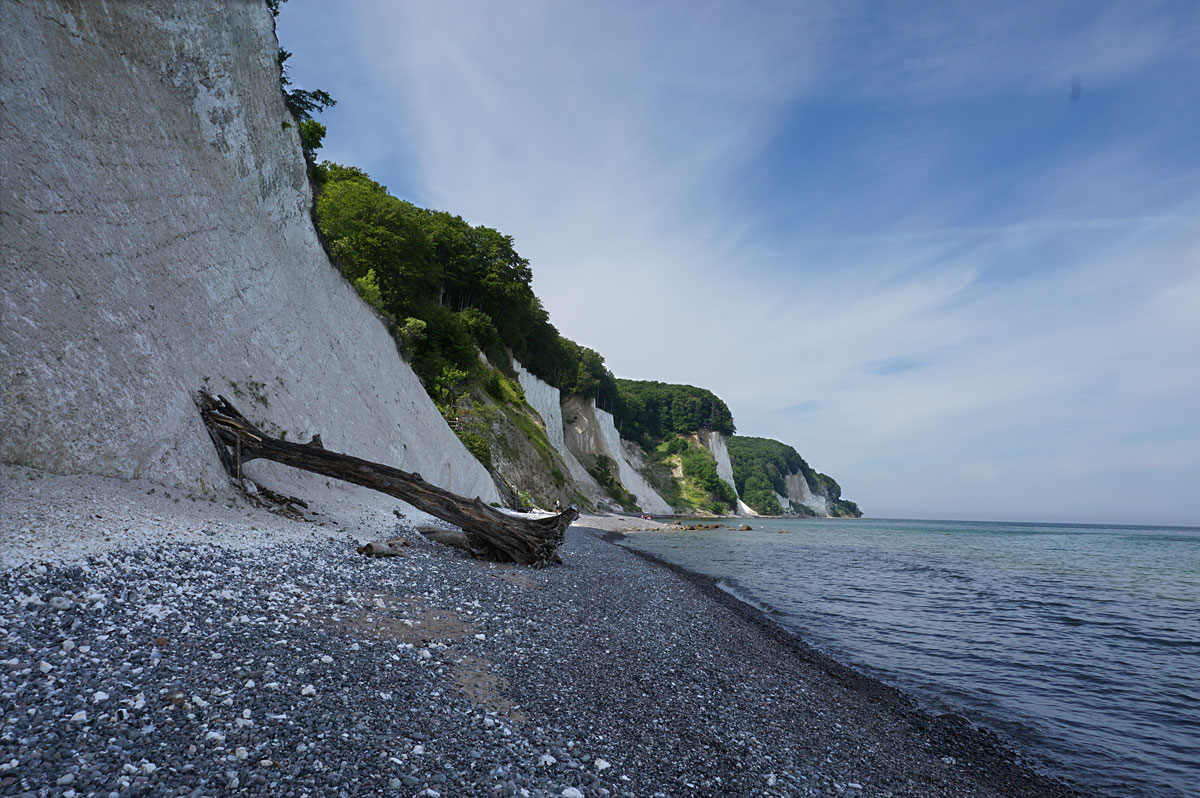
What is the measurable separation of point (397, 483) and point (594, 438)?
2431 inches

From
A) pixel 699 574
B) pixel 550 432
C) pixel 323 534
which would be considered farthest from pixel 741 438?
pixel 323 534

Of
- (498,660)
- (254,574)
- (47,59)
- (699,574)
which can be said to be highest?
(47,59)

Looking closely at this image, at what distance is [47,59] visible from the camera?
8.59 metres

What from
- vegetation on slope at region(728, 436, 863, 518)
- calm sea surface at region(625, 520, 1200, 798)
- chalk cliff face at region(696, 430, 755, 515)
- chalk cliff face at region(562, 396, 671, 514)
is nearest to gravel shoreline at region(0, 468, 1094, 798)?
calm sea surface at region(625, 520, 1200, 798)

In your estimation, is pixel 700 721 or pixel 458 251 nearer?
pixel 700 721

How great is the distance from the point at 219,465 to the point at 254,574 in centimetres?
433

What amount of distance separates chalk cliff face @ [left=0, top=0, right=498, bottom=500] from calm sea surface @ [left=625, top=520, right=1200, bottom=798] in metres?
12.7

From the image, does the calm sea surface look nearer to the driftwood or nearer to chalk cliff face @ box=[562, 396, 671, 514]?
the driftwood

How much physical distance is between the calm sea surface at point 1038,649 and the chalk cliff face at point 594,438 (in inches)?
1860

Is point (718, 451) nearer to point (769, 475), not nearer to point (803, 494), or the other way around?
point (769, 475)

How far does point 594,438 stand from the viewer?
72.7m

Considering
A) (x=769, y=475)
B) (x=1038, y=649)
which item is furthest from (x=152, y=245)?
(x=769, y=475)

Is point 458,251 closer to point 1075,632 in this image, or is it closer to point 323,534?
point 323,534

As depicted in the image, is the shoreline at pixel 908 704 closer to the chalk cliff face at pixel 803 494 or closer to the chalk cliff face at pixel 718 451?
the chalk cliff face at pixel 718 451
